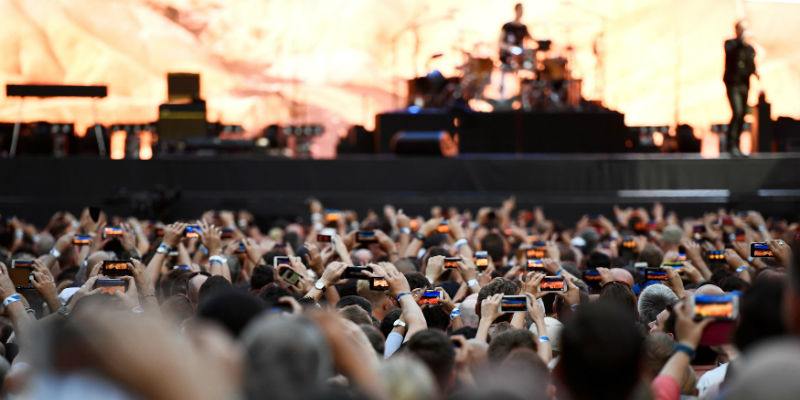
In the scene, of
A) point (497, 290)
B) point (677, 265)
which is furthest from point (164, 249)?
point (677, 265)

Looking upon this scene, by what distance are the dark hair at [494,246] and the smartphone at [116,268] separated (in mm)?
3476

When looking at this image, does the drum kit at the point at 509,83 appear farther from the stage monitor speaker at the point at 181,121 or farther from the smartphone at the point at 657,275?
the smartphone at the point at 657,275

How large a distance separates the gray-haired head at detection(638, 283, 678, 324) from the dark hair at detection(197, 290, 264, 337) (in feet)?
9.46

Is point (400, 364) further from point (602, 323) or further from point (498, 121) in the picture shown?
point (498, 121)

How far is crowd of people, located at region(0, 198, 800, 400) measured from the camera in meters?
2.11

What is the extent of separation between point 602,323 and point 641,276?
14.1ft

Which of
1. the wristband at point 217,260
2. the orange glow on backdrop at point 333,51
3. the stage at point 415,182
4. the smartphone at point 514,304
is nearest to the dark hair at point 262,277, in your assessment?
the wristband at point 217,260

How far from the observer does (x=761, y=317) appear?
123 inches

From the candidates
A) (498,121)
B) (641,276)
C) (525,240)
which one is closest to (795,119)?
(498,121)

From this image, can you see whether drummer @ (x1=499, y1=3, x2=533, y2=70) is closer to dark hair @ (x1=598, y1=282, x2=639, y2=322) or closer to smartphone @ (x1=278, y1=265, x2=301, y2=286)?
smartphone @ (x1=278, y1=265, x2=301, y2=286)

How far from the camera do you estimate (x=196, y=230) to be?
282 inches

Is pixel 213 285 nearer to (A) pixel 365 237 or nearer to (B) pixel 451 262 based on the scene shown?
(B) pixel 451 262

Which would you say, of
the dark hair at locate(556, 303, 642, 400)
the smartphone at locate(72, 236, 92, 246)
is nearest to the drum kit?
the smartphone at locate(72, 236, 92, 246)

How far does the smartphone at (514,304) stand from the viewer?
15.7ft
